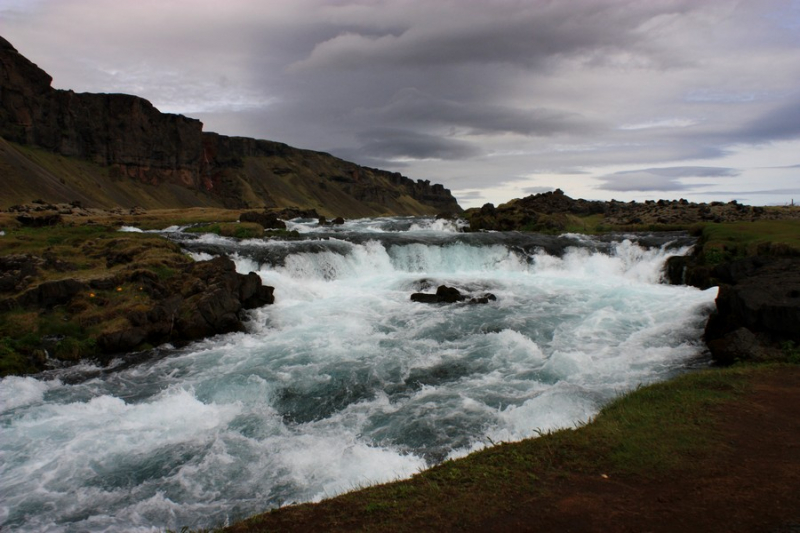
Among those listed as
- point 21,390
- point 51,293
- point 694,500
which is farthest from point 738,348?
point 51,293

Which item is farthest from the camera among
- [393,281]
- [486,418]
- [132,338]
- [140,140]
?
[140,140]

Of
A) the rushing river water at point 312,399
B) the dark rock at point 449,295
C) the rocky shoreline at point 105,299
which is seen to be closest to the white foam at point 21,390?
the rushing river water at point 312,399

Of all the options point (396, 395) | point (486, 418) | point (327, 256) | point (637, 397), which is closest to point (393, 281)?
point (327, 256)

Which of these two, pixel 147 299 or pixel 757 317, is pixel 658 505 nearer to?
pixel 757 317

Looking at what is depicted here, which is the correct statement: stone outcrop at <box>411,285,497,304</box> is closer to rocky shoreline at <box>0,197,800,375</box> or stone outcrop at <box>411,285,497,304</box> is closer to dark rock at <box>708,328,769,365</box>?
rocky shoreline at <box>0,197,800,375</box>

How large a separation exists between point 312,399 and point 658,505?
29.2ft

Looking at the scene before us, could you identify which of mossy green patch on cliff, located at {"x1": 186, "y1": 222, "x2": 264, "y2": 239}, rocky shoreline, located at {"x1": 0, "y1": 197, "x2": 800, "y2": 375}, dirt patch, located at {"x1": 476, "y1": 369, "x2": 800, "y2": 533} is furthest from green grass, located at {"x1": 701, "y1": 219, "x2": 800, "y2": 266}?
mossy green patch on cliff, located at {"x1": 186, "y1": 222, "x2": 264, "y2": 239}

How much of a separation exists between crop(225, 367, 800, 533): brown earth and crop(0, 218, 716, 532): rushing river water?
2.62 metres

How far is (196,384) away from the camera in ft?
44.3

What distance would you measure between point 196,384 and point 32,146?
10702cm

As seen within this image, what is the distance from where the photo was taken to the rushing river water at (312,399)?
28.3 feet

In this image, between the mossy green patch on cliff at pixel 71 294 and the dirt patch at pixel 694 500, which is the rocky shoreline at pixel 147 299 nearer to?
the mossy green patch on cliff at pixel 71 294

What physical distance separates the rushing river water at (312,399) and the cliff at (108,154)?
70124mm

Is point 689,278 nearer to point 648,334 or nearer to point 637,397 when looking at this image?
point 648,334
